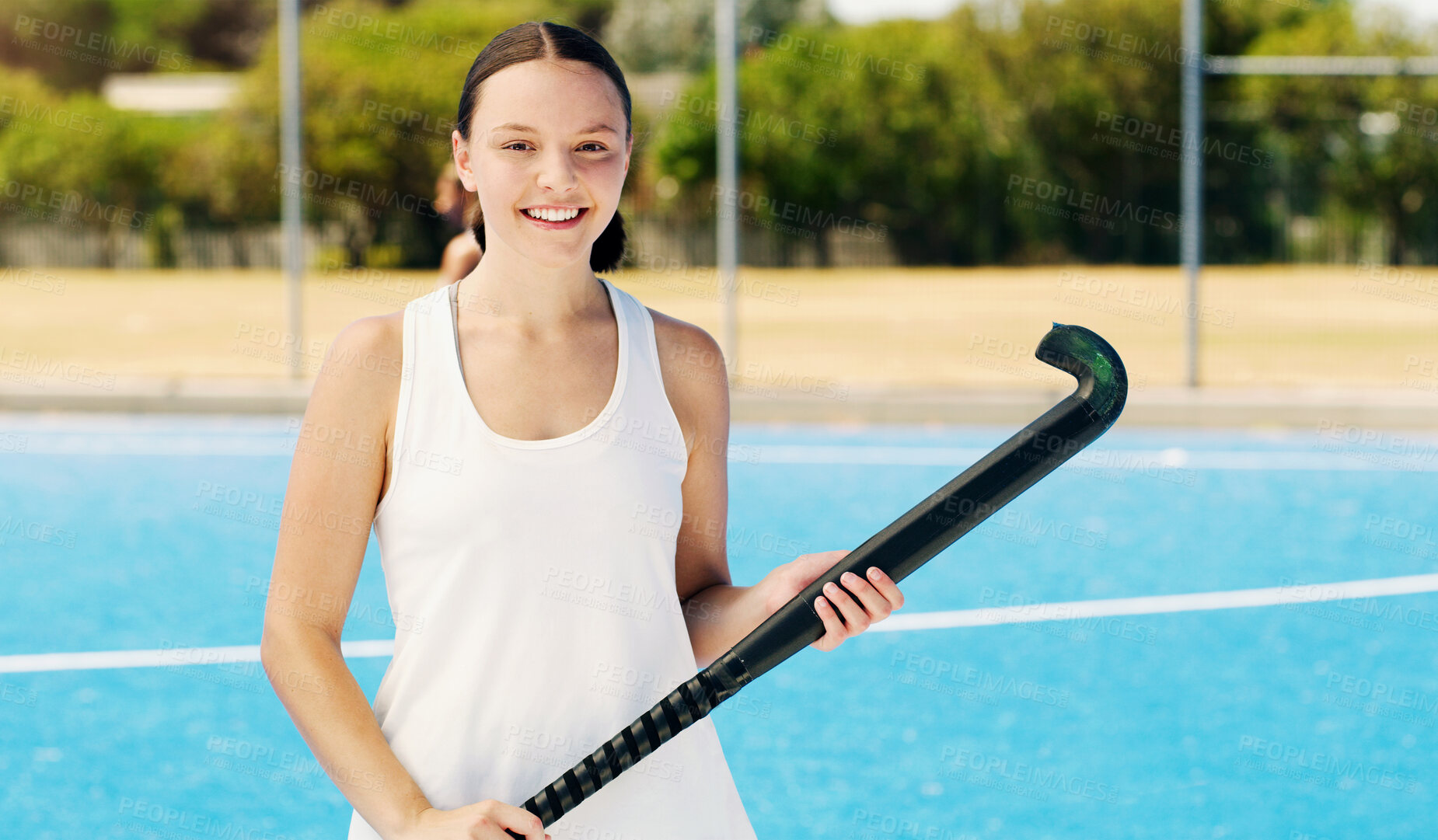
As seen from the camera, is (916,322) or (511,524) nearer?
(511,524)

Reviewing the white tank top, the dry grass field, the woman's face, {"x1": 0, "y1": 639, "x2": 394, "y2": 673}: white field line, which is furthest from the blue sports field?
the dry grass field

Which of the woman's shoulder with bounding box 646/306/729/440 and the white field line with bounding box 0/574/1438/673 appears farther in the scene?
the white field line with bounding box 0/574/1438/673

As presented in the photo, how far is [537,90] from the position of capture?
1.79 m

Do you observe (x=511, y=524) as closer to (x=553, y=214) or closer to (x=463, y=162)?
(x=553, y=214)

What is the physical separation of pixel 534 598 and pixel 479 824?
26 centimetres

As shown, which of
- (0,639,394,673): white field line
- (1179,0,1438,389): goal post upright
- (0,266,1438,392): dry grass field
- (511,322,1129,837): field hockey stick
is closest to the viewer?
(511,322,1129,837): field hockey stick

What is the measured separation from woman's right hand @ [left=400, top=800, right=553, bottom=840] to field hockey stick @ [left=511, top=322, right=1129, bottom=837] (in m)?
0.02

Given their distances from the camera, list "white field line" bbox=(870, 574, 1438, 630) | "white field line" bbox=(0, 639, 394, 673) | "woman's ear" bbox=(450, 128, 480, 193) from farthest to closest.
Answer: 1. "white field line" bbox=(870, 574, 1438, 630)
2. "white field line" bbox=(0, 639, 394, 673)
3. "woman's ear" bbox=(450, 128, 480, 193)

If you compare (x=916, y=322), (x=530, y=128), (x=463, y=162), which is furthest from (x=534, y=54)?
(x=916, y=322)

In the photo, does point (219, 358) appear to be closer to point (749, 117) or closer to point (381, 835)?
point (381, 835)

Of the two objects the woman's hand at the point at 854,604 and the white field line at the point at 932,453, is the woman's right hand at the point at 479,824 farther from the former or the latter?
the white field line at the point at 932,453

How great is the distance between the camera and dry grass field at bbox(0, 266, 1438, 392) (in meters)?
15.3

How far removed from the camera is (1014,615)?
6.76 metres

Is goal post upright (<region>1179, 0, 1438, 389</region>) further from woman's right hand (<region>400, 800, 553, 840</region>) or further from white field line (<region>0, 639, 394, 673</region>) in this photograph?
woman's right hand (<region>400, 800, 553, 840</region>)
